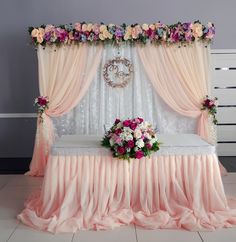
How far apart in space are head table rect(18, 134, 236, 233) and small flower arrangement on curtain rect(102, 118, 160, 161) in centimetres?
11

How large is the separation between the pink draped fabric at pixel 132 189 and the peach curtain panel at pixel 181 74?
5.46ft

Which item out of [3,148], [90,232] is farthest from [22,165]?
[90,232]

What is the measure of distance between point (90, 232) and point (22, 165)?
271 cm

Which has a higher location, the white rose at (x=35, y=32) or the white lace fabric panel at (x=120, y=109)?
the white rose at (x=35, y=32)

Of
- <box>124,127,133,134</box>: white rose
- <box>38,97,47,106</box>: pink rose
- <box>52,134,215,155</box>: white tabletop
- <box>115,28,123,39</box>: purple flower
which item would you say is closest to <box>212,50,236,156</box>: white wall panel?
<box>115,28,123,39</box>: purple flower

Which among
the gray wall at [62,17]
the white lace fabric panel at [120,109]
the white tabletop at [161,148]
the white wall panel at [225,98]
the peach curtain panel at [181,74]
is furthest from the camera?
the white wall panel at [225,98]

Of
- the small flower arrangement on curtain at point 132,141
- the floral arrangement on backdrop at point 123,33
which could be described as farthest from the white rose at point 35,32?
the small flower arrangement on curtain at point 132,141

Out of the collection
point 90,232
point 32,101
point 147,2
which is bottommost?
point 90,232

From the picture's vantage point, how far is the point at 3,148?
5.91 metres

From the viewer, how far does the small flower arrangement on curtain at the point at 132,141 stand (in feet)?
10.5

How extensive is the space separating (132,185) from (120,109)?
5.88ft

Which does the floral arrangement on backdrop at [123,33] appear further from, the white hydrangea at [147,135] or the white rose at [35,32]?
the white hydrangea at [147,135]

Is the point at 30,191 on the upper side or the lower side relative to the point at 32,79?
lower

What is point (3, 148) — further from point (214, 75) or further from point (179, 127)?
point (214, 75)
